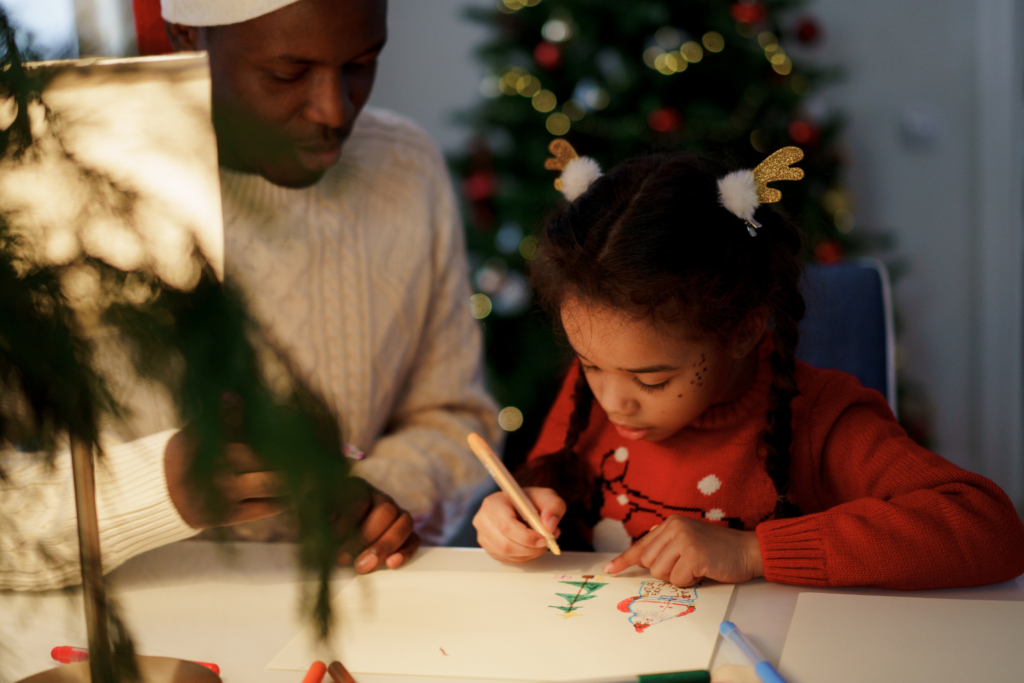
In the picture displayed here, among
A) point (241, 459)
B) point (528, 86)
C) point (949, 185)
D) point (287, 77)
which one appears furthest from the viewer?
point (949, 185)

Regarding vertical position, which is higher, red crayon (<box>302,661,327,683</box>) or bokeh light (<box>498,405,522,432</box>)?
red crayon (<box>302,661,327,683</box>)

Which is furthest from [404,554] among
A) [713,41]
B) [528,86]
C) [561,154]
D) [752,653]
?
[713,41]

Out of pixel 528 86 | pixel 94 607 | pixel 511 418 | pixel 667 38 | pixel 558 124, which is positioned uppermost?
pixel 667 38

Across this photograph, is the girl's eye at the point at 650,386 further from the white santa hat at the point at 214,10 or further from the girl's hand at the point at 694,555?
the white santa hat at the point at 214,10

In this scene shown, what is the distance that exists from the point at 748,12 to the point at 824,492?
1.64m

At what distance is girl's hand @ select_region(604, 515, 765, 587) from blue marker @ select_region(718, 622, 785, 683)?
0.09m

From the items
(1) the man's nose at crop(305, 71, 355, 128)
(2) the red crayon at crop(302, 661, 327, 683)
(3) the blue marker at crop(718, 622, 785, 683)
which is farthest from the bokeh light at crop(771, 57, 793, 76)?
(2) the red crayon at crop(302, 661, 327, 683)

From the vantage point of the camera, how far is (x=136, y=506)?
1.70 ft

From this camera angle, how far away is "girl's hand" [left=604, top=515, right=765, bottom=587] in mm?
669

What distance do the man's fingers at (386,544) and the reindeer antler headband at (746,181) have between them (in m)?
0.39

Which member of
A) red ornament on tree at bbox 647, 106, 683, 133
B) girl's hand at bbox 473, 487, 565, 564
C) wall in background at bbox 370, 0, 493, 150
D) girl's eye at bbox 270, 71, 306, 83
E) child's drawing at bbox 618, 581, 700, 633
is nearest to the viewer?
child's drawing at bbox 618, 581, 700, 633

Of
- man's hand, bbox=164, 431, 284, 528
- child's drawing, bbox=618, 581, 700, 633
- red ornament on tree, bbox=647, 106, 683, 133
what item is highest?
→ red ornament on tree, bbox=647, 106, 683, 133

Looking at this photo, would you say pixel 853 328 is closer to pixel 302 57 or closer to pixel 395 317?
pixel 395 317

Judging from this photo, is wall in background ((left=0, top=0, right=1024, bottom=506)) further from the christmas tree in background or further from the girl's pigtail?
the girl's pigtail
